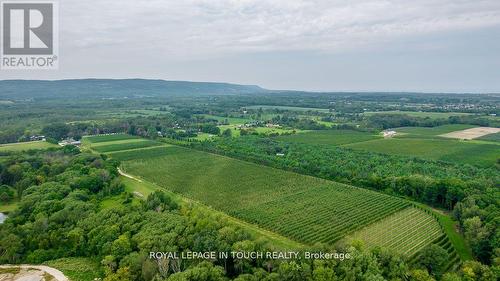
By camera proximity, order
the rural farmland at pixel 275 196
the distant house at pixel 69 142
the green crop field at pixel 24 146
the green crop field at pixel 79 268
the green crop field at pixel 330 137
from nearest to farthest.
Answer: the green crop field at pixel 79 268, the rural farmland at pixel 275 196, the green crop field at pixel 24 146, the green crop field at pixel 330 137, the distant house at pixel 69 142

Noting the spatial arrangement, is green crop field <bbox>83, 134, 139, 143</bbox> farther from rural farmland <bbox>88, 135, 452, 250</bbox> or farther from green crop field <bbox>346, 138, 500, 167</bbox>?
green crop field <bbox>346, 138, 500, 167</bbox>

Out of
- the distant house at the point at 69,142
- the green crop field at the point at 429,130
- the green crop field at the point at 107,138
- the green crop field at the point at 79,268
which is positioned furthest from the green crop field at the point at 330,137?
the green crop field at the point at 79,268

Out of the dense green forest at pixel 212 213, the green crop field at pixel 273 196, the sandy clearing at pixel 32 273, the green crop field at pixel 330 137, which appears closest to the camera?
the dense green forest at pixel 212 213

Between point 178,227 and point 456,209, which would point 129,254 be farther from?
point 456,209

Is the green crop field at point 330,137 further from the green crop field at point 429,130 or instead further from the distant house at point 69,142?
the distant house at point 69,142

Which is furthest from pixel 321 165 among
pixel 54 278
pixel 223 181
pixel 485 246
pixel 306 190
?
pixel 54 278

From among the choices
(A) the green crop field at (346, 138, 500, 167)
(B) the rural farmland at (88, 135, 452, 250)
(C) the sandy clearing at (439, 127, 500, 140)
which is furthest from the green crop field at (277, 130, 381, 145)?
(B) the rural farmland at (88, 135, 452, 250)
